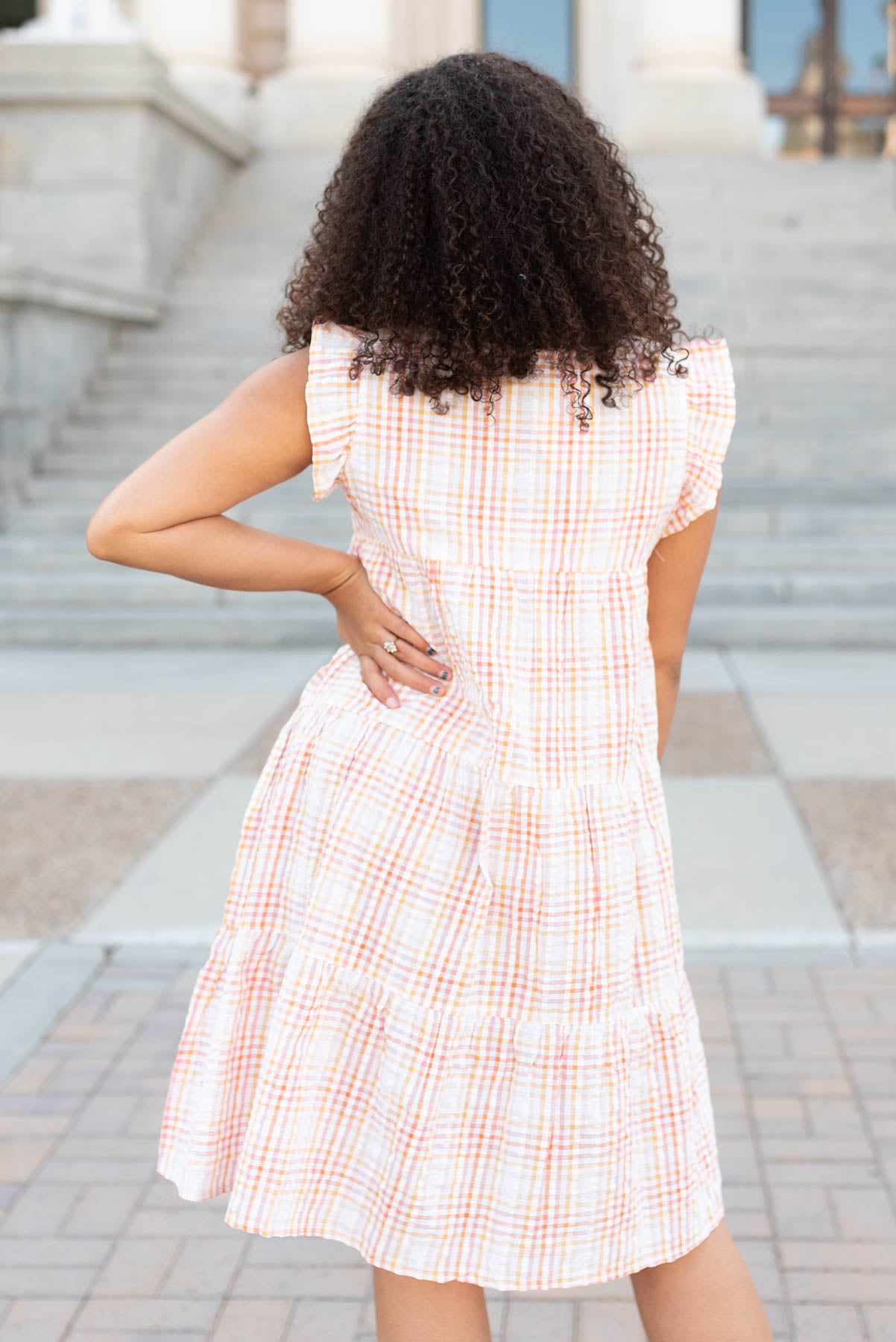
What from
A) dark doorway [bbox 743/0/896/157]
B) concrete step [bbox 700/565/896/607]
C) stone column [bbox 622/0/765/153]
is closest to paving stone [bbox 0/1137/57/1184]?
concrete step [bbox 700/565/896/607]

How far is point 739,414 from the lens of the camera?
33.6 feet

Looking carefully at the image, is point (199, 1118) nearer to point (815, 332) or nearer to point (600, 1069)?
point (600, 1069)

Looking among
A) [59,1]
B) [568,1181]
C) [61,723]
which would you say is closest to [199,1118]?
[568,1181]

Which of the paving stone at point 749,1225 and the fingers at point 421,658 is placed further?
the paving stone at point 749,1225

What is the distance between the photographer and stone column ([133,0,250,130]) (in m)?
15.9

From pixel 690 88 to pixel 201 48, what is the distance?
511 cm

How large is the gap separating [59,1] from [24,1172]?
1055 cm

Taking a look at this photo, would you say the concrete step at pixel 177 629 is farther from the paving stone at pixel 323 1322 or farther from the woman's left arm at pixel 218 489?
the woman's left arm at pixel 218 489

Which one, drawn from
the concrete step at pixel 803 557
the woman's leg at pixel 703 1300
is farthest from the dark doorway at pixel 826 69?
the woman's leg at pixel 703 1300

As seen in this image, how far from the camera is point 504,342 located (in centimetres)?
162

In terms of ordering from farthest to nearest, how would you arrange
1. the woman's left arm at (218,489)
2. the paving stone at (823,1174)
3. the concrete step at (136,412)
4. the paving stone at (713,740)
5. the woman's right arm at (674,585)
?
the concrete step at (136,412) < the paving stone at (713,740) < the paving stone at (823,1174) < the woman's right arm at (674,585) < the woman's left arm at (218,489)

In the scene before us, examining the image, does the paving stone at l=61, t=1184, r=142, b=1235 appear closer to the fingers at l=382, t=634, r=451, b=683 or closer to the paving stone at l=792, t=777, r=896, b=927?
the fingers at l=382, t=634, r=451, b=683

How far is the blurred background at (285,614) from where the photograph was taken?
2.99 meters

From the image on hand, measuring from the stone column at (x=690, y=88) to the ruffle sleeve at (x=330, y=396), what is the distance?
14.9 m
